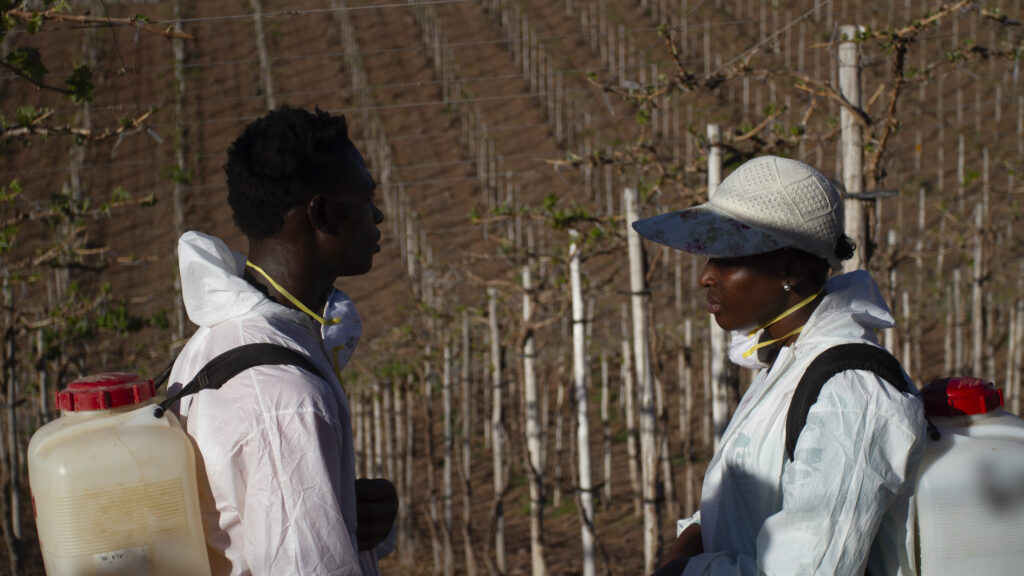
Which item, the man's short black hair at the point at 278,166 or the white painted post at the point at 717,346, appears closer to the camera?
the man's short black hair at the point at 278,166

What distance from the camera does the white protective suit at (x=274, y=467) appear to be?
4.74 feet

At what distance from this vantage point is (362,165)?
6.20 ft

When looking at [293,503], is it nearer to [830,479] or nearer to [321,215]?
[321,215]

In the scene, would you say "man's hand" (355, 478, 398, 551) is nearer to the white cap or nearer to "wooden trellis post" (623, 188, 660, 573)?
the white cap

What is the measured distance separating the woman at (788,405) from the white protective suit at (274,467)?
67cm

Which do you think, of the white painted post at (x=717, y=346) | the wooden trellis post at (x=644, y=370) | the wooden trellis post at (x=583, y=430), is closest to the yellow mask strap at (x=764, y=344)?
the white painted post at (x=717, y=346)

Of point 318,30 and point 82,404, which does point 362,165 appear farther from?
point 318,30

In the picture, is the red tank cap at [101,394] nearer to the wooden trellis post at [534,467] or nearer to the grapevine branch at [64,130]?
the grapevine branch at [64,130]

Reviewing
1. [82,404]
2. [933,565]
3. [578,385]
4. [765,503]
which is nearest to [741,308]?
[765,503]

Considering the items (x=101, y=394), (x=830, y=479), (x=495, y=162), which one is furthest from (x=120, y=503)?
(x=495, y=162)

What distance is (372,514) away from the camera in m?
1.77

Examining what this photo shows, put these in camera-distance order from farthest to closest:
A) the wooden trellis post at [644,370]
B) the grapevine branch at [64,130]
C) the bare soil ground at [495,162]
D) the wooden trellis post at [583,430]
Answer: the bare soil ground at [495,162]
the wooden trellis post at [583,430]
the wooden trellis post at [644,370]
the grapevine branch at [64,130]

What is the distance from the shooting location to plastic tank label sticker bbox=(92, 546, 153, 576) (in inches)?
56.5

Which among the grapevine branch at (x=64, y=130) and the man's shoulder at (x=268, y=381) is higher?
the grapevine branch at (x=64, y=130)
